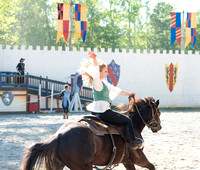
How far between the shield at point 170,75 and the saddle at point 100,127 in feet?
66.1

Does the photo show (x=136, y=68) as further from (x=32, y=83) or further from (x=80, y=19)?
(x=32, y=83)

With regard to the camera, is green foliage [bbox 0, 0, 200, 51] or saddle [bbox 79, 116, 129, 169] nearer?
saddle [bbox 79, 116, 129, 169]

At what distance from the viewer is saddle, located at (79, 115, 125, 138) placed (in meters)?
4.58

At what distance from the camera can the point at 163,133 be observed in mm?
11336

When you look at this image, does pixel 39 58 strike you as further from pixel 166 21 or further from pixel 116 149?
pixel 166 21

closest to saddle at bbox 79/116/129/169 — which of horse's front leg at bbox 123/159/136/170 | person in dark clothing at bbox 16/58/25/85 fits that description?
horse's front leg at bbox 123/159/136/170

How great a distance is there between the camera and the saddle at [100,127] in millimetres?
4582

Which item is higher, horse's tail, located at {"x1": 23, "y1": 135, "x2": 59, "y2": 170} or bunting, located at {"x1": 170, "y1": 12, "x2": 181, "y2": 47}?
bunting, located at {"x1": 170, "y1": 12, "x2": 181, "y2": 47}

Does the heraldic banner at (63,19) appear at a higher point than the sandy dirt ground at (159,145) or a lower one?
higher

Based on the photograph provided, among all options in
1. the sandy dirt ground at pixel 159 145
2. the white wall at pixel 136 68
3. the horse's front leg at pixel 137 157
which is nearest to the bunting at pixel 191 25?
the white wall at pixel 136 68

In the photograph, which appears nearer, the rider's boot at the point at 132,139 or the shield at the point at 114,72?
the rider's boot at the point at 132,139

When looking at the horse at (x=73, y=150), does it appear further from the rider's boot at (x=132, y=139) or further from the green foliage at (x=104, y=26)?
the green foliage at (x=104, y=26)

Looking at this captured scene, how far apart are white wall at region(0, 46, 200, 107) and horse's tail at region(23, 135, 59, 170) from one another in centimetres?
1827

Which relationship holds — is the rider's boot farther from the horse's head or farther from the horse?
the horse's head
